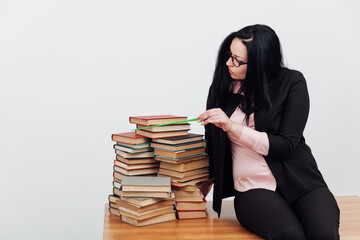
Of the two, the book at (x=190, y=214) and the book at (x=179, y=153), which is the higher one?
the book at (x=179, y=153)

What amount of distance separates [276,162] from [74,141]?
6.21 feet

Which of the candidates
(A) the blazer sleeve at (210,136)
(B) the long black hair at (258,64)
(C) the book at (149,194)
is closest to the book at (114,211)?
(C) the book at (149,194)

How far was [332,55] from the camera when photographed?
4.11 meters

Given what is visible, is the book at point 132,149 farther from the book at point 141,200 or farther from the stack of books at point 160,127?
the book at point 141,200

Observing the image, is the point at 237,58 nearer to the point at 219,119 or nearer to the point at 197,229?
the point at 219,119

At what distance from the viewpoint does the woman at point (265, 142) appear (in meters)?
2.14

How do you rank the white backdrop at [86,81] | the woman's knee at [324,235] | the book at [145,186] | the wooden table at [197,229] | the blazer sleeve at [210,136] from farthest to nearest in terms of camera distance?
the white backdrop at [86,81], the blazer sleeve at [210,136], the book at [145,186], the wooden table at [197,229], the woman's knee at [324,235]

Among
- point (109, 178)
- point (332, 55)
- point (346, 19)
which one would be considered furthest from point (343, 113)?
point (109, 178)

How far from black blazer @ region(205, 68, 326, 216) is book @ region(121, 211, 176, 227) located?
0.90ft

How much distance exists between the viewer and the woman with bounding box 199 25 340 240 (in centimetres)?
214

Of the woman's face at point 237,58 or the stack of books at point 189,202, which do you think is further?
the stack of books at point 189,202

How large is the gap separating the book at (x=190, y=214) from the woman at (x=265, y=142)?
0.08 meters

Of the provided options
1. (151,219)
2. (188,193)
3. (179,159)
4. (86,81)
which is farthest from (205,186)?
(86,81)

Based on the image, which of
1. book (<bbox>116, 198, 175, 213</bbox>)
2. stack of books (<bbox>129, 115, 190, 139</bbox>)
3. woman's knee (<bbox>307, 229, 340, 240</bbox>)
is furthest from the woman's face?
woman's knee (<bbox>307, 229, 340, 240</bbox>)
